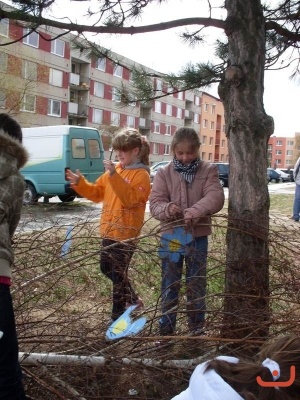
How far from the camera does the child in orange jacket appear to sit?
2.68 m

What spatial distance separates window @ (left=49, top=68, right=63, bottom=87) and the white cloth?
118 feet

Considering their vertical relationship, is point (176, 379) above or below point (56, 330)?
below

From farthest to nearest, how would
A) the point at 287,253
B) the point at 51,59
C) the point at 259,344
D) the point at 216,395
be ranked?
the point at 51,59
the point at 287,253
the point at 259,344
the point at 216,395

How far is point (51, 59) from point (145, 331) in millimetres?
34795

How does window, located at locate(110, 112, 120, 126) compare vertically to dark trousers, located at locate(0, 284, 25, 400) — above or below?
above

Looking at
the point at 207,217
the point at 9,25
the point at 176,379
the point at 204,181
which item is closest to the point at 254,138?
the point at 204,181

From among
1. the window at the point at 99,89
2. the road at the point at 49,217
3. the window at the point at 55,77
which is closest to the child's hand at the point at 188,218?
the road at the point at 49,217

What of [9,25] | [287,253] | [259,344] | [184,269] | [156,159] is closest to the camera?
[259,344]

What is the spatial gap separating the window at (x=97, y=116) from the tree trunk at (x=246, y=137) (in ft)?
131

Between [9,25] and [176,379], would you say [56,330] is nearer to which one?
[176,379]

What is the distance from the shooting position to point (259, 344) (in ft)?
7.70

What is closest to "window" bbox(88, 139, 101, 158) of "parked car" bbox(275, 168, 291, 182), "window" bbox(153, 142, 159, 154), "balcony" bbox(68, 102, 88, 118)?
"balcony" bbox(68, 102, 88, 118)

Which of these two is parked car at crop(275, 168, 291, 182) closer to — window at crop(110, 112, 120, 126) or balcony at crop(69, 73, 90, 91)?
window at crop(110, 112, 120, 126)

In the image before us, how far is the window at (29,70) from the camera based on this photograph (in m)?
28.1
